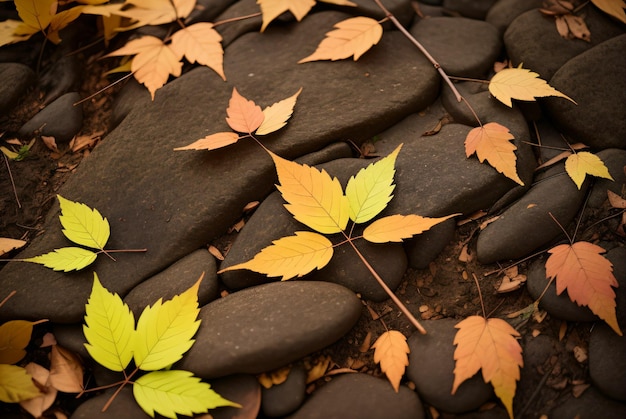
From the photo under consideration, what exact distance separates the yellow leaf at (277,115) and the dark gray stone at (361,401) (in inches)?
29.3

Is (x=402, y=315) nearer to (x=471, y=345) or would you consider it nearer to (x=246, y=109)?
(x=471, y=345)

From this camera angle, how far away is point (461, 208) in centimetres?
137

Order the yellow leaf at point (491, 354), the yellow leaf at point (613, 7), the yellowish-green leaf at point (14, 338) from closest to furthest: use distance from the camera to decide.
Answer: the yellow leaf at point (491, 354) → the yellowish-green leaf at point (14, 338) → the yellow leaf at point (613, 7)

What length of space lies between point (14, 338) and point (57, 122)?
753 millimetres

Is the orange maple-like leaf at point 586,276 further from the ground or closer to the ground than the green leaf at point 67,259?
closer to the ground

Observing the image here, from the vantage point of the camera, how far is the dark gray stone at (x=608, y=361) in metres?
1.12

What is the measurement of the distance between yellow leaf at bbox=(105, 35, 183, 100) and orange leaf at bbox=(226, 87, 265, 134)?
28 cm

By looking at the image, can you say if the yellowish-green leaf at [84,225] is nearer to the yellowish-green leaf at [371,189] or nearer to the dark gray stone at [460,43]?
the yellowish-green leaf at [371,189]

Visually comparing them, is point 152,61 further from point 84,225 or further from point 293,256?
Answer: point 293,256

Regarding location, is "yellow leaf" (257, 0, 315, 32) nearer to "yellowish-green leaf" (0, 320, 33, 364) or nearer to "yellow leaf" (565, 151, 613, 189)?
"yellow leaf" (565, 151, 613, 189)

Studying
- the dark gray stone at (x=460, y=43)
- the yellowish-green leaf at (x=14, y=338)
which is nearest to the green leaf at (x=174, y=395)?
the yellowish-green leaf at (x=14, y=338)

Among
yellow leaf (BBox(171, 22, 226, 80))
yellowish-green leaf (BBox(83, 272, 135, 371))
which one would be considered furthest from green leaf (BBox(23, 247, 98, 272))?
yellow leaf (BBox(171, 22, 226, 80))

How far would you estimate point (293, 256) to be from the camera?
1.26 meters

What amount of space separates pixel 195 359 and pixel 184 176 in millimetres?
561
